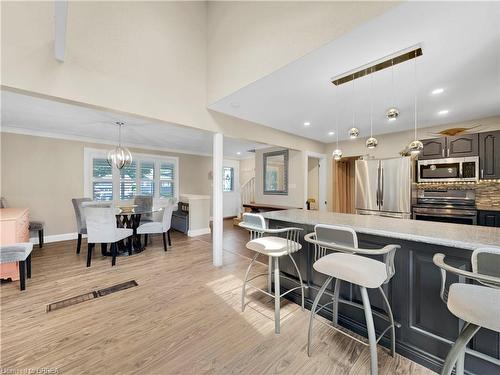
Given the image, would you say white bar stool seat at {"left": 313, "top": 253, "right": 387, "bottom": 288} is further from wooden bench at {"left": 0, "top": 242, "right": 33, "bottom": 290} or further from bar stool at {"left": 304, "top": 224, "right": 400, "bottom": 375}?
wooden bench at {"left": 0, "top": 242, "right": 33, "bottom": 290}

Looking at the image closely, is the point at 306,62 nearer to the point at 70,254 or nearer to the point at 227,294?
the point at 227,294

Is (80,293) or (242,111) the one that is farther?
(242,111)

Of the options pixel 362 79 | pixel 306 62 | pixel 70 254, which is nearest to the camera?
pixel 306 62

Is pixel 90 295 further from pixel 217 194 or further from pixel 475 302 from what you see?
pixel 475 302

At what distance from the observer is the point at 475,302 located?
3.35 ft

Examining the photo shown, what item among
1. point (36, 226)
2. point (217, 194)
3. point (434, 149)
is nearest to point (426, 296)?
point (217, 194)

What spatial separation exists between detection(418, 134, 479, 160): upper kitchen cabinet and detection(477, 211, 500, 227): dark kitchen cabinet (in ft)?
3.08

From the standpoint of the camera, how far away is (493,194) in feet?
11.0

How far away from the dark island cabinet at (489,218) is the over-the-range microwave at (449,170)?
0.54 m

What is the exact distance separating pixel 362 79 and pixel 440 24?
816 mm

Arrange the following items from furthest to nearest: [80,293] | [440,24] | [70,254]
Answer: [70,254] → [80,293] → [440,24]

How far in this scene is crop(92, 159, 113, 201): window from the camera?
17.7 ft

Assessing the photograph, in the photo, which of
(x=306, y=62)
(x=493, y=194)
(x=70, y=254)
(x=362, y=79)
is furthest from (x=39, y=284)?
(x=493, y=194)

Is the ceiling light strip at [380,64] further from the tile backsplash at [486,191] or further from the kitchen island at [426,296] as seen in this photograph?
the tile backsplash at [486,191]
